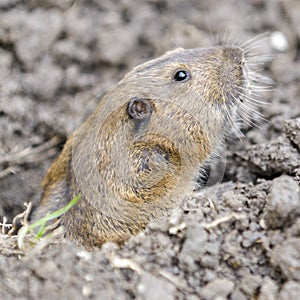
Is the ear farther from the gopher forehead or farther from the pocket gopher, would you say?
the gopher forehead

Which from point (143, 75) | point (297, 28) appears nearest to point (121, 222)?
point (143, 75)

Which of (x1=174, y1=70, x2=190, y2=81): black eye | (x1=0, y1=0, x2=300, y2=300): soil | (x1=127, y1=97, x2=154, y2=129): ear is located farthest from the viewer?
(x1=174, y1=70, x2=190, y2=81): black eye

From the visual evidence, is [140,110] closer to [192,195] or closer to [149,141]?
[149,141]

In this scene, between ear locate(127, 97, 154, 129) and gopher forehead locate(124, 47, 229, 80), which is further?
gopher forehead locate(124, 47, 229, 80)

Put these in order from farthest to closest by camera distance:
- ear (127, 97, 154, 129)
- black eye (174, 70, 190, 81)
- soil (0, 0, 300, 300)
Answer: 1. black eye (174, 70, 190, 81)
2. ear (127, 97, 154, 129)
3. soil (0, 0, 300, 300)

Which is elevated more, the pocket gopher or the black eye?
the black eye

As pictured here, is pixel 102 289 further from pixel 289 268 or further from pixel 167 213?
pixel 167 213

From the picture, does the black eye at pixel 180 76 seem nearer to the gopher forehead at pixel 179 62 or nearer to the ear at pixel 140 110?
the gopher forehead at pixel 179 62

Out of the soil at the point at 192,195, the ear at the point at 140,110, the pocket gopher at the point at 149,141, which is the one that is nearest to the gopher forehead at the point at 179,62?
the pocket gopher at the point at 149,141

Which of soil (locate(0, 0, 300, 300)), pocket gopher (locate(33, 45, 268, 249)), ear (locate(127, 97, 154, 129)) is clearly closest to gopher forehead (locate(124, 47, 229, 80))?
pocket gopher (locate(33, 45, 268, 249))
